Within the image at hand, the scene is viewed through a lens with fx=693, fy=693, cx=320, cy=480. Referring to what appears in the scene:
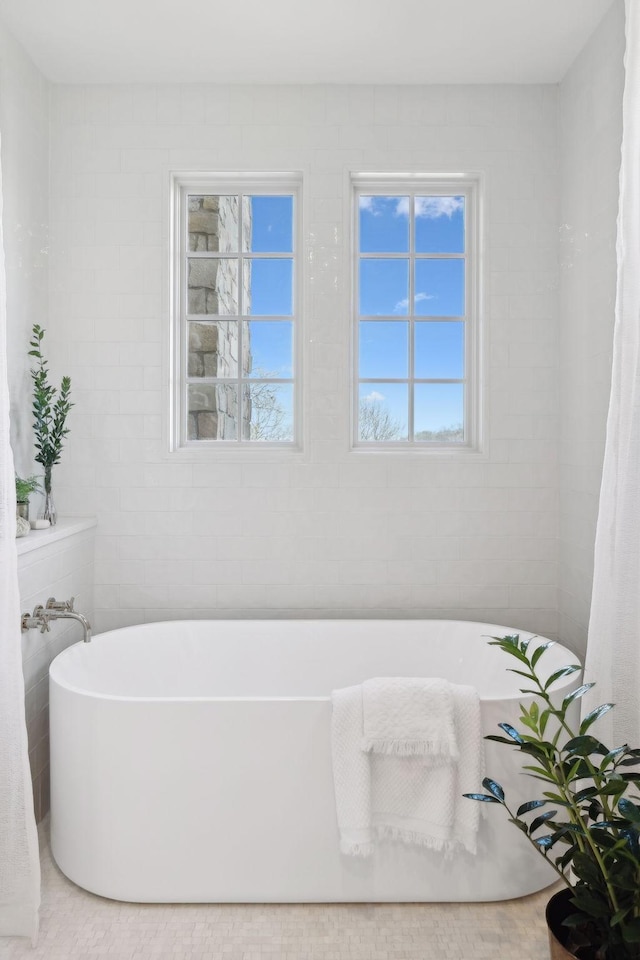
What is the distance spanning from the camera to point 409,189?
10.4 ft

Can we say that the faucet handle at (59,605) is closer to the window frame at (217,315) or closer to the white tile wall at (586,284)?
the window frame at (217,315)

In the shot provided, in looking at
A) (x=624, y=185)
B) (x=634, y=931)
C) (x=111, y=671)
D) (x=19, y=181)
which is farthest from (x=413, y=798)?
(x=19, y=181)

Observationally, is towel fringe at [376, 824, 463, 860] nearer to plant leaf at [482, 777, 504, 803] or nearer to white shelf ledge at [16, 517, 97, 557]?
plant leaf at [482, 777, 504, 803]

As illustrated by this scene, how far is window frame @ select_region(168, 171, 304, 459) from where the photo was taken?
3.12m

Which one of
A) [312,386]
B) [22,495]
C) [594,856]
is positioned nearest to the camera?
[594,856]

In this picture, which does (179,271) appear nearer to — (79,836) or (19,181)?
(19,181)

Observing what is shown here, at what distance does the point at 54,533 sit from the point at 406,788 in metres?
1.55

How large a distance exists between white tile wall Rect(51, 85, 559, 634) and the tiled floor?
124 centimetres

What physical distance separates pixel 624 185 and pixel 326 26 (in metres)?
1.44

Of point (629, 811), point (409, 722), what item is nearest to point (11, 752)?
point (409, 722)

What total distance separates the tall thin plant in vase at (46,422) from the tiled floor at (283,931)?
143 centimetres

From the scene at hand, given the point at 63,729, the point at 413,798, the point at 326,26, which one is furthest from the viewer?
the point at 326,26

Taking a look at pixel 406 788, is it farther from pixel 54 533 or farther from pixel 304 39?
pixel 304 39

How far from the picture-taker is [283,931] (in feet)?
6.48
